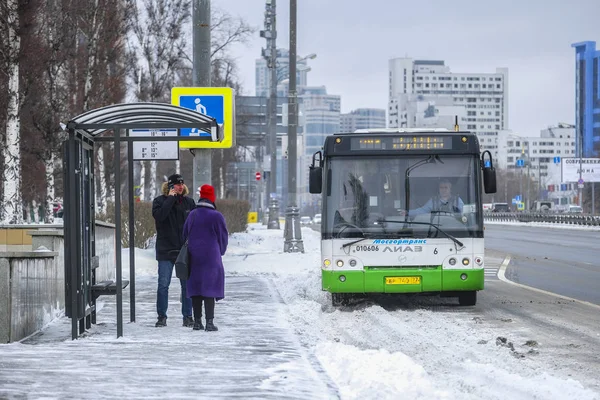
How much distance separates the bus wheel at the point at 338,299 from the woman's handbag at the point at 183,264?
188 inches

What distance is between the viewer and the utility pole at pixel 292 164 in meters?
32.6

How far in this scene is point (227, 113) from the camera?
59.4ft

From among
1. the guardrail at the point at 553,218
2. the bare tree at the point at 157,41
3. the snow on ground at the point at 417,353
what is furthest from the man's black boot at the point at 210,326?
the guardrail at the point at 553,218

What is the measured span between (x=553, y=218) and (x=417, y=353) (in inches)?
2916

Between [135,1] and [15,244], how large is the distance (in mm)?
30110

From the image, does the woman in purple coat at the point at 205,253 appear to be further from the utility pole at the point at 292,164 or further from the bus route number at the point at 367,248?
the utility pole at the point at 292,164

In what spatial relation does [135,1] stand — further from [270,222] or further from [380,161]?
[380,161]

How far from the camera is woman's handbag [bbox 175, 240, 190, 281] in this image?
1315 cm

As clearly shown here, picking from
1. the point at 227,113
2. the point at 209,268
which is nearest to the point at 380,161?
the point at 227,113

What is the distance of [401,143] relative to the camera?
17.4 metres

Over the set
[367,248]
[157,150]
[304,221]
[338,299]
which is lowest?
[304,221]

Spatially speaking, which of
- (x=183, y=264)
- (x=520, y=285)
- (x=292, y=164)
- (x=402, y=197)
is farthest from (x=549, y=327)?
(x=292, y=164)

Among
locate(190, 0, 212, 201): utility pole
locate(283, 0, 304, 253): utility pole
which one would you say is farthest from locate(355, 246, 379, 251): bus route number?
locate(283, 0, 304, 253): utility pole

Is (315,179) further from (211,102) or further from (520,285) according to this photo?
(520,285)
